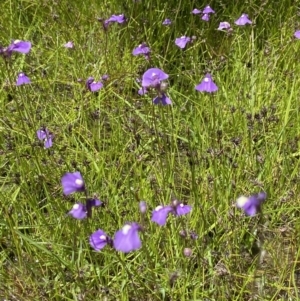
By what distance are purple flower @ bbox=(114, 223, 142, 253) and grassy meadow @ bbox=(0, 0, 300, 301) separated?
0.12 meters

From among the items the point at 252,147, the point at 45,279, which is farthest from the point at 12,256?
the point at 252,147

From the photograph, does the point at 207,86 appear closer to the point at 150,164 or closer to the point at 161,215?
the point at 150,164

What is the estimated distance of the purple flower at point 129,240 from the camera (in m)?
1.15

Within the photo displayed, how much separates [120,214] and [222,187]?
357mm

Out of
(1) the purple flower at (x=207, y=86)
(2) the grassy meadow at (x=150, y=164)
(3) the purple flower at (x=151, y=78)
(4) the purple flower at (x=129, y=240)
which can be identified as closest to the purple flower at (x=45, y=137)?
(2) the grassy meadow at (x=150, y=164)

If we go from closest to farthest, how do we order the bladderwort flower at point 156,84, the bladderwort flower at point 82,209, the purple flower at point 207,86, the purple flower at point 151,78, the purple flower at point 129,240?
the purple flower at point 129,240, the bladderwort flower at point 82,209, the bladderwort flower at point 156,84, the purple flower at point 151,78, the purple flower at point 207,86

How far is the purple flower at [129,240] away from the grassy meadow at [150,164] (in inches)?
4.5

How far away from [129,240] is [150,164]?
2.79 feet

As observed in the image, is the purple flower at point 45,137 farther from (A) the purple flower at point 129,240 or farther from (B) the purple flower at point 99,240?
(A) the purple flower at point 129,240

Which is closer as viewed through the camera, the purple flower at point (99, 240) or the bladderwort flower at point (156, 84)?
the purple flower at point (99, 240)

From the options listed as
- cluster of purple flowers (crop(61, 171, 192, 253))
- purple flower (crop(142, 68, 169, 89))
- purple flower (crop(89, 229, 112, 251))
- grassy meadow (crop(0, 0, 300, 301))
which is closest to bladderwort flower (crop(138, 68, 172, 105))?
purple flower (crop(142, 68, 169, 89))

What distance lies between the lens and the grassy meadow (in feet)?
5.44

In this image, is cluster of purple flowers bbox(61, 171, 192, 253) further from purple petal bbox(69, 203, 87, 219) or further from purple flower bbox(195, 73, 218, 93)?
purple flower bbox(195, 73, 218, 93)

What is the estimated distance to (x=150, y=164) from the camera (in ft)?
6.56
